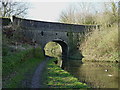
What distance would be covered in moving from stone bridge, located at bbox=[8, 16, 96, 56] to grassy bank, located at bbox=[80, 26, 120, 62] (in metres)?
4.33

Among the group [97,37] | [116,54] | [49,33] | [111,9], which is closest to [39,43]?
[49,33]

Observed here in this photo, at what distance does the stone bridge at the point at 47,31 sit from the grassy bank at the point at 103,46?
4.33 meters

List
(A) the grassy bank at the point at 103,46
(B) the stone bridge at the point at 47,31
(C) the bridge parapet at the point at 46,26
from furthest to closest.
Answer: (B) the stone bridge at the point at 47,31 → (C) the bridge parapet at the point at 46,26 → (A) the grassy bank at the point at 103,46

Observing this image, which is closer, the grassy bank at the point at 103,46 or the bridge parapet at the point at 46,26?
the grassy bank at the point at 103,46

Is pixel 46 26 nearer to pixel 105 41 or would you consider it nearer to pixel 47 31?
pixel 47 31

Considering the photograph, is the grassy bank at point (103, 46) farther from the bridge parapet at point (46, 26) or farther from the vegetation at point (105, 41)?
the bridge parapet at point (46, 26)

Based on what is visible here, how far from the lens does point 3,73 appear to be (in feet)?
29.2

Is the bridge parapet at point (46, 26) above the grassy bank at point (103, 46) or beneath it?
above

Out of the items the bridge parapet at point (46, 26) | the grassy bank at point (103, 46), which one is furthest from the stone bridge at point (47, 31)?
the grassy bank at point (103, 46)

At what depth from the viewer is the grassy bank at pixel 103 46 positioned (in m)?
21.6

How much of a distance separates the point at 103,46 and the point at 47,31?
8.65 meters

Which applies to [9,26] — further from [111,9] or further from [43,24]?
[111,9]

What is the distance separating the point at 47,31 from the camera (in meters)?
26.6

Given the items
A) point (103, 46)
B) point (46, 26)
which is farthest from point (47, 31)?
point (103, 46)
